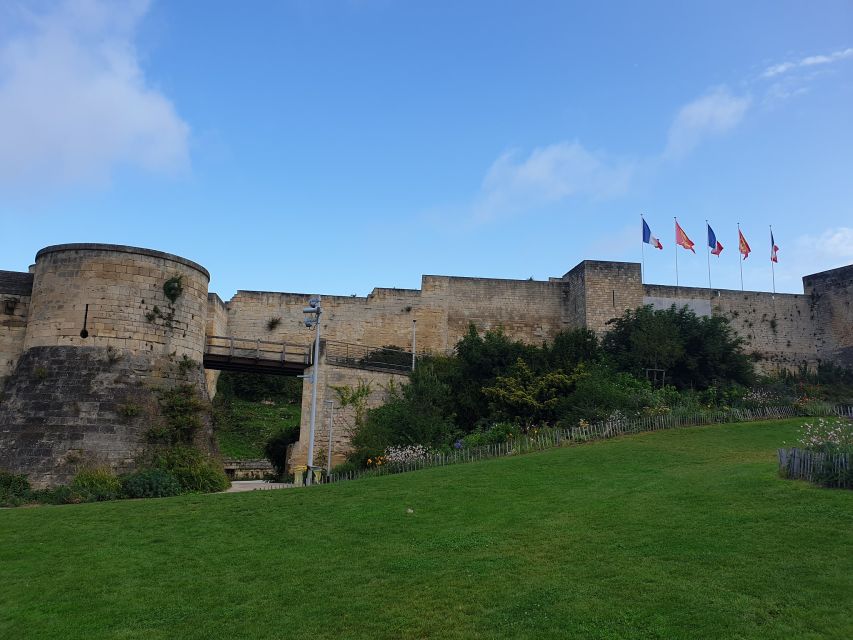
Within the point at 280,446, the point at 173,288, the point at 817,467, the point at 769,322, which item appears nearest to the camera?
the point at 817,467

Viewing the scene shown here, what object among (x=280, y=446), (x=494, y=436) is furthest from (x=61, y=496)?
(x=494, y=436)

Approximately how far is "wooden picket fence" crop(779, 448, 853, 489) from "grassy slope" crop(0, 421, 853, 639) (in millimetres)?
342

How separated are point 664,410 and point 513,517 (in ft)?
39.1

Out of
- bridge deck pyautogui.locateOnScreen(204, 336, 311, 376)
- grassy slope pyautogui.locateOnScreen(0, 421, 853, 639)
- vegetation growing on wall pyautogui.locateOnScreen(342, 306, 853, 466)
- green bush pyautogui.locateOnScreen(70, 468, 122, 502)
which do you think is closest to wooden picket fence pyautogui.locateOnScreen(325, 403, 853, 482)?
vegetation growing on wall pyautogui.locateOnScreen(342, 306, 853, 466)

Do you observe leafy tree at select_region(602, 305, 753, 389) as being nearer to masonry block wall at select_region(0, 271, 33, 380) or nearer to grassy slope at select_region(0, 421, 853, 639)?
grassy slope at select_region(0, 421, 853, 639)

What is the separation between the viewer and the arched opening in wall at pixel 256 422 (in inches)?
1090

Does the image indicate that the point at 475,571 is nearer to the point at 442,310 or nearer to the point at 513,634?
the point at 513,634

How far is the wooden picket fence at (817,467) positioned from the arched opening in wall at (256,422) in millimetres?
16534

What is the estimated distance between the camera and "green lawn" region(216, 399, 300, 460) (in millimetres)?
29328

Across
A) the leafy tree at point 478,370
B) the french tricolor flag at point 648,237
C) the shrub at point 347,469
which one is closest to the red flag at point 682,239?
the french tricolor flag at point 648,237

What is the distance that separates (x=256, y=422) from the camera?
31812 millimetres

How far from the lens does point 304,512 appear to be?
13.4 metres

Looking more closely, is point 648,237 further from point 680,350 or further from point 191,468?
point 191,468

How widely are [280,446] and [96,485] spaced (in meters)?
10.0
